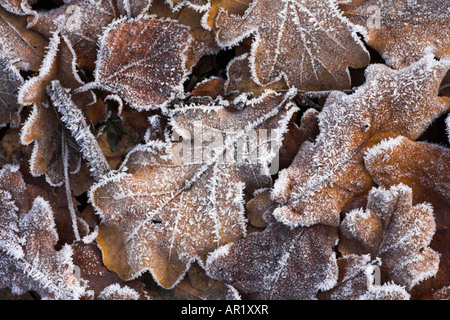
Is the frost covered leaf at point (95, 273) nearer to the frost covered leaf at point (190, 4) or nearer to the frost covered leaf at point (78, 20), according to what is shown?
the frost covered leaf at point (78, 20)

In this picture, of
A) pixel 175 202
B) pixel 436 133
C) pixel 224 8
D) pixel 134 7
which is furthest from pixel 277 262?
pixel 134 7

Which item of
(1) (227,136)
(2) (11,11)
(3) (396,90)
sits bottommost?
(1) (227,136)

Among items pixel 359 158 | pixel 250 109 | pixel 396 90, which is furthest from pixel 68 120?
pixel 396 90

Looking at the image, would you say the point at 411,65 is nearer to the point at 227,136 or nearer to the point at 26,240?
the point at 227,136

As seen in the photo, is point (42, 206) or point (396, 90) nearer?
point (396, 90)

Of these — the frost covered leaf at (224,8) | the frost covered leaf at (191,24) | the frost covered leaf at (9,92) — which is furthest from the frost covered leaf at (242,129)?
the frost covered leaf at (9,92)

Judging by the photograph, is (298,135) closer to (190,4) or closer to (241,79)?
(241,79)

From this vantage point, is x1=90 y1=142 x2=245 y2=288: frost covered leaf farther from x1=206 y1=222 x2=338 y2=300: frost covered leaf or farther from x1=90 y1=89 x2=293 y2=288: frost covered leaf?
x1=206 y1=222 x2=338 y2=300: frost covered leaf
